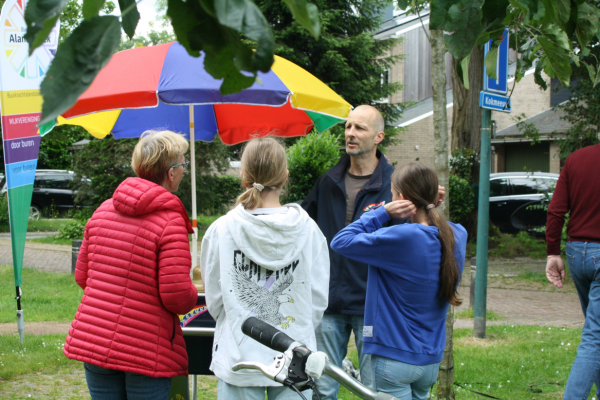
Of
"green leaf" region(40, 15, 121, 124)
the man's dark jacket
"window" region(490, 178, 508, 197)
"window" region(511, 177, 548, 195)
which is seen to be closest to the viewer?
"green leaf" region(40, 15, 121, 124)

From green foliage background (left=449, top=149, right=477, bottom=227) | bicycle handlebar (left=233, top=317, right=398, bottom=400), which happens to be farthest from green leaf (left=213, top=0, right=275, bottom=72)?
green foliage background (left=449, top=149, right=477, bottom=227)

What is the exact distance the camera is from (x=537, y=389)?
4.66m

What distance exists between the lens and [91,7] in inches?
32.9

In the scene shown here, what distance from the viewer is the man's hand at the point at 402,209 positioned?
272cm

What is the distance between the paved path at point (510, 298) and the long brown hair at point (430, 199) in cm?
468

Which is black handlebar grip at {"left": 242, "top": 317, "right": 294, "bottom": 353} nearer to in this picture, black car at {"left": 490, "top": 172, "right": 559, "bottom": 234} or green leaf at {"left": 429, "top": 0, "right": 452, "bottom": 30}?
green leaf at {"left": 429, "top": 0, "right": 452, "bottom": 30}

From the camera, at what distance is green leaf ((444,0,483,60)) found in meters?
1.17

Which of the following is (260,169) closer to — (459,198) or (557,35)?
(557,35)

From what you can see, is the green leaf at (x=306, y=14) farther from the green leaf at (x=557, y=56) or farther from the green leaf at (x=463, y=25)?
the green leaf at (x=557, y=56)

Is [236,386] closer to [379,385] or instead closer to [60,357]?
[379,385]

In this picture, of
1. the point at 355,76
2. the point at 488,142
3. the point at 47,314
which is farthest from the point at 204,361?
the point at 355,76

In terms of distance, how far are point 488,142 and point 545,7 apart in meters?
4.10

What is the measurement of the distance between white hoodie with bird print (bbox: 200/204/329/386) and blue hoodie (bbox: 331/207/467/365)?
0.31 meters

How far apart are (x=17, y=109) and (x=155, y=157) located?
3.37 meters
